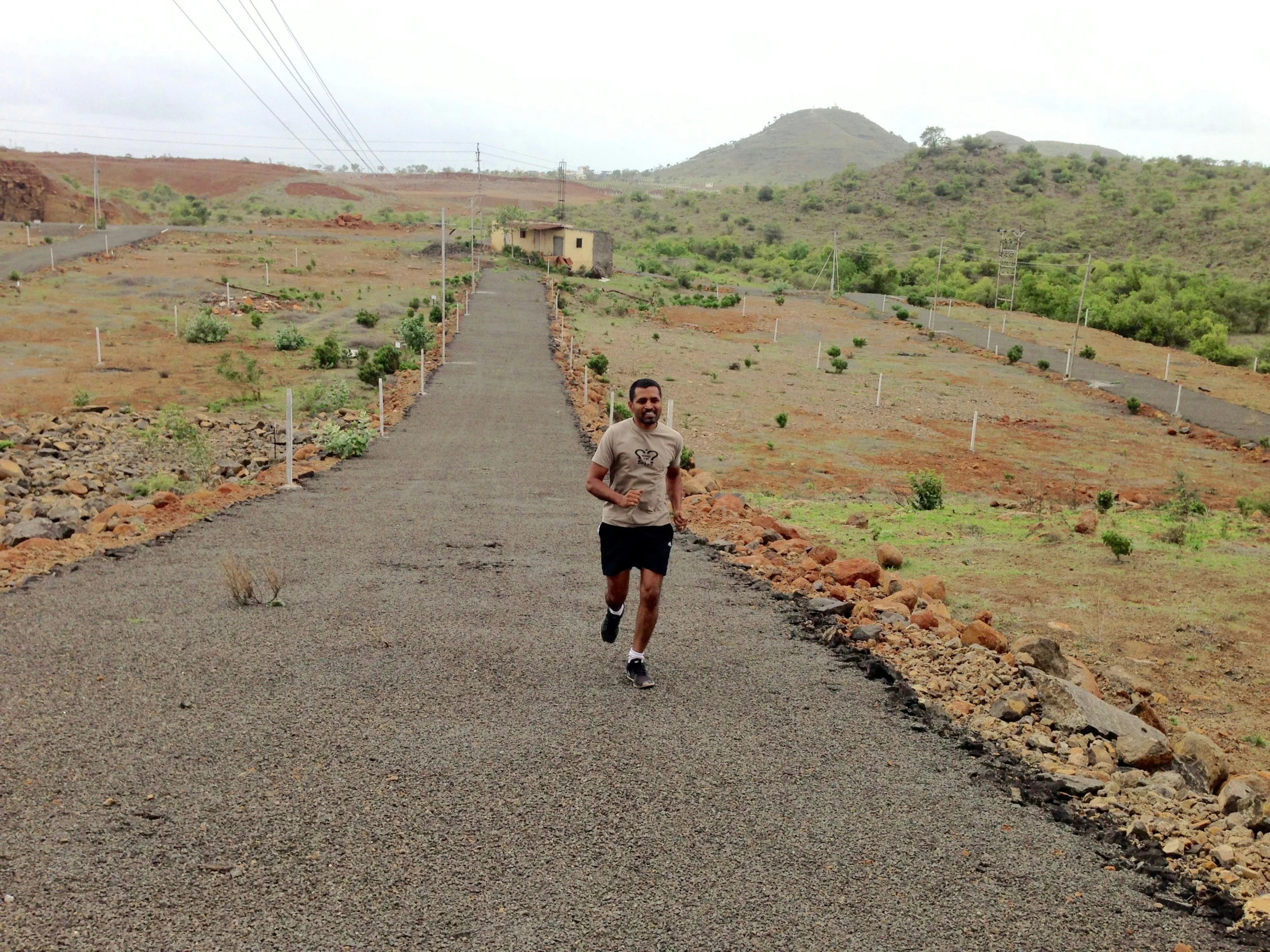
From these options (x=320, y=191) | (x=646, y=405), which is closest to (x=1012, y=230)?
(x=320, y=191)

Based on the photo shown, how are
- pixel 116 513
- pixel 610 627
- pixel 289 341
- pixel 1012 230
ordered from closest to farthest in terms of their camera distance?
1. pixel 610 627
2. pixel 116 513
3. pixel 289 341
4. pixel 1012 230

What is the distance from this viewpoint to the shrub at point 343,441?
727 inches

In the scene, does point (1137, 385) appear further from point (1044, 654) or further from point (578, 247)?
point (578, 247)

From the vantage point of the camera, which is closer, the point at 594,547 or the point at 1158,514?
the point at 594,547

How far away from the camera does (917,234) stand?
108 m

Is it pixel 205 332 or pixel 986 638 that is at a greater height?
pixel 986 638

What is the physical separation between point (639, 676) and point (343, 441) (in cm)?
1325

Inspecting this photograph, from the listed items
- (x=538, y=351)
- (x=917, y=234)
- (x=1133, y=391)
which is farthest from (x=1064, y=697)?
(x=917, y=234)

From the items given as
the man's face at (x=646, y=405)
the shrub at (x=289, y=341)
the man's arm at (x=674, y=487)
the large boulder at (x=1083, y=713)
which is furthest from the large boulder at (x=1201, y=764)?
the shrub at (x=289, y=341)

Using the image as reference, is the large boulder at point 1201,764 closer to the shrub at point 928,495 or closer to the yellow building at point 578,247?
the shrub at point 928,495

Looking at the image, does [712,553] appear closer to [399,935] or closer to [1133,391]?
[399,935]

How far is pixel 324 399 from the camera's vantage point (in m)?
25.1

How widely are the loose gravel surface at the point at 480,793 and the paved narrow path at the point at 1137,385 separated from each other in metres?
32.1

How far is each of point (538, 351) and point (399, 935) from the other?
3361cm
